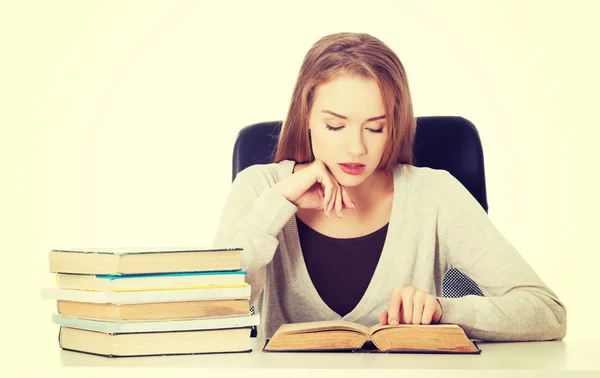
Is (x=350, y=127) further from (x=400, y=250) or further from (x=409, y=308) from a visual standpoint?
(x=409, y=308)

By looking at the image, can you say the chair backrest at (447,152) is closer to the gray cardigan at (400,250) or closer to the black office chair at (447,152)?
the black office chair at (447,152)

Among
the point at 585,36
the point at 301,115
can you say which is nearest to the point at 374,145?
the point at 301,115

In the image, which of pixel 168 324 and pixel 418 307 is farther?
pixel 418 307

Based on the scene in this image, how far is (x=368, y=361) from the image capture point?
1221 mm

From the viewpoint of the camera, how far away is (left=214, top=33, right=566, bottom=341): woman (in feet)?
5.68

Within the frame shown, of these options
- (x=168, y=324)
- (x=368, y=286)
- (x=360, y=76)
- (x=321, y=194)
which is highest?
(x=360, y=76)

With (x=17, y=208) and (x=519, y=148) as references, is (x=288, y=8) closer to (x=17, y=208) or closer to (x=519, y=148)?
(x=519, y=148)

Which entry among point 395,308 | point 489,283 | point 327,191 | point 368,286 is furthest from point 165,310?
point 489,283

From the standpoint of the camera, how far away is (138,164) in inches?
141

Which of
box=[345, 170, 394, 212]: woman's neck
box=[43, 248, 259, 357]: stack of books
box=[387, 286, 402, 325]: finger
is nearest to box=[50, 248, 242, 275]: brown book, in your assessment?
box=[43, 248, 259, 357]: stack of books

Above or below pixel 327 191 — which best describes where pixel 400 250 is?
below

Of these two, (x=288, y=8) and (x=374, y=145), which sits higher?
(x=288, y=8)

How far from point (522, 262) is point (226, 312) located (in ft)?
2.52

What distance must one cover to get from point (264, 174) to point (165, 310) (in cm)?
73
